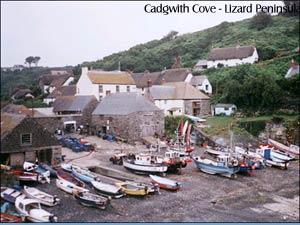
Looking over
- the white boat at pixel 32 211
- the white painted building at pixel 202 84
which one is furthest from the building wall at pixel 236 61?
the white boat at pixel 32 211

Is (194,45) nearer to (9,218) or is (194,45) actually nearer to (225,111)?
(225,111)

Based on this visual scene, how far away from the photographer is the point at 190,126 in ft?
18.4

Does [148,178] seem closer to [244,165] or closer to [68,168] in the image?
[68,168]

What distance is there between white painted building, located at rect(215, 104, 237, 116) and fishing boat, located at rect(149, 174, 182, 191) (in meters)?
1.25

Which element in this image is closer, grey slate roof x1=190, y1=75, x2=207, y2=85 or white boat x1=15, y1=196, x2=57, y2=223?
white boat x1=15, y1=196, x2=57, y2=223

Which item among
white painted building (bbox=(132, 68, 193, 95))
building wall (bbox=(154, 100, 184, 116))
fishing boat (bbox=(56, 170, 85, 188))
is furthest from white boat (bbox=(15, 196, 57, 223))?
white painted building (bbox=(132, 68, 193, 95))

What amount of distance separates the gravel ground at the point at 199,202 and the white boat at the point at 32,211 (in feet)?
0.77

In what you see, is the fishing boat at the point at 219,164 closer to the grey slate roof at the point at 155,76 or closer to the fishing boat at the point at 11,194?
the grey slate roof at the point at 155,76

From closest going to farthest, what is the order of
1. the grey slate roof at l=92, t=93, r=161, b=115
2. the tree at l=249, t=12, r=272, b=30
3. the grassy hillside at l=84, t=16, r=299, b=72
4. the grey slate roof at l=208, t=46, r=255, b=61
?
the tree at l=249, t=12, r=272, b=30, the grassy hillside at l=84, t=16, r=299, b=72, the grey slate roof at l=92, t=93, r=161, b=115, the grey slate roof at l=208, t=46, r=255, b=61

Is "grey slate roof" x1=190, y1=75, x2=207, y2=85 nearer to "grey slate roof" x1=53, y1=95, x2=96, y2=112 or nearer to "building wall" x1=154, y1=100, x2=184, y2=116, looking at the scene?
"building wall" x1=154, y1=100, x2=184, y2=116

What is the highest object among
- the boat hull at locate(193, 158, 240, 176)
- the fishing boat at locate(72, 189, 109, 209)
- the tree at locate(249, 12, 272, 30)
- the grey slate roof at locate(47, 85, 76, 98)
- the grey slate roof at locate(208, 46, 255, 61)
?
the tree at locate(249, 12, 272, 30)

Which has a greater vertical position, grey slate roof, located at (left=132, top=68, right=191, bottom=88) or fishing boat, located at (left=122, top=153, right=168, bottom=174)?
grey slate roof, located at (left=132, top=68, right=191, bottom=88)

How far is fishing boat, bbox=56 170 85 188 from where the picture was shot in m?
4.59

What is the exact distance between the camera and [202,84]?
6.63m
